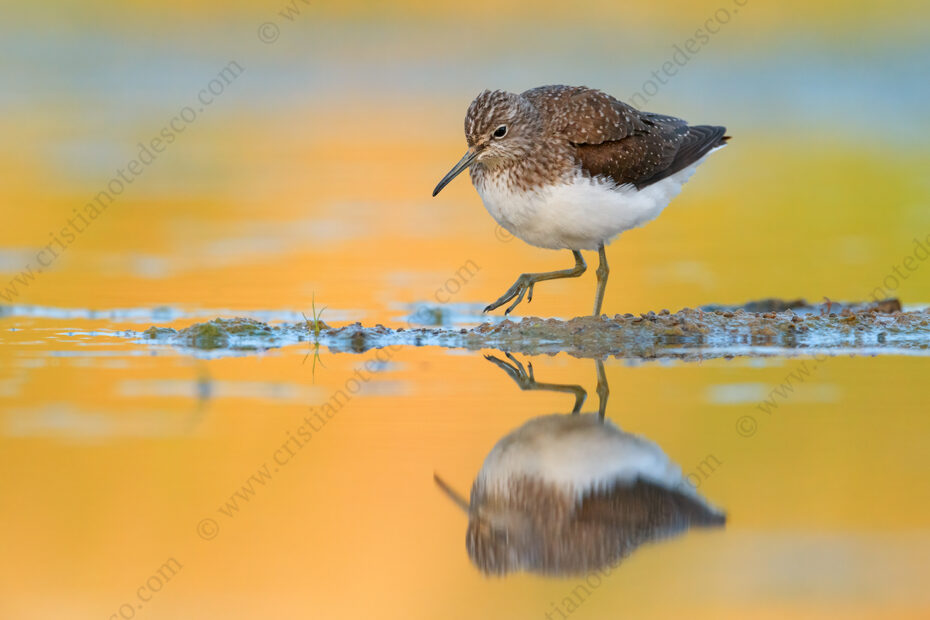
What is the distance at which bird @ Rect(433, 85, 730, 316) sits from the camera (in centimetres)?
880

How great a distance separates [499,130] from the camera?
8984 millimetres

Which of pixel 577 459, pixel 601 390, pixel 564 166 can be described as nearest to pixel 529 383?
pixel 601 390

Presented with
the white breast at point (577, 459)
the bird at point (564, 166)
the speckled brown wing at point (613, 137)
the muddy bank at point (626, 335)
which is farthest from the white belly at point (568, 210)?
the white breast at point (577, 459)

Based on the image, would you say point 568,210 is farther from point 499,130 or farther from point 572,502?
point 572,502

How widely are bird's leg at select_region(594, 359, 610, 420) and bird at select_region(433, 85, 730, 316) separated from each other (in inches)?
45.0

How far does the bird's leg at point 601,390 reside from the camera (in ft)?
22.9

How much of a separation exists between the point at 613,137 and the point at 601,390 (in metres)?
2.45

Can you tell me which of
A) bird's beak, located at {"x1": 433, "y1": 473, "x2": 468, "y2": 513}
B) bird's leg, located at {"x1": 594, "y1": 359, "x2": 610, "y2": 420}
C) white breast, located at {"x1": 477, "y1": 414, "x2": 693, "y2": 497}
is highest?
bird's leg, located at {"x1": 594, "y1": 359, "x2": 610, "y2": 420}

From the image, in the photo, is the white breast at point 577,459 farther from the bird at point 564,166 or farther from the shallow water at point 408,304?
the bird at point 564,166

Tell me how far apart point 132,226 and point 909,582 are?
35.2 feet

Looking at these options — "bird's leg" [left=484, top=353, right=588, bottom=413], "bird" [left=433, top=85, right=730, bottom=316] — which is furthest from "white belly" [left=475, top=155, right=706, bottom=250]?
"bird's leg" [left=484, top=353, right=588, bottom=413]

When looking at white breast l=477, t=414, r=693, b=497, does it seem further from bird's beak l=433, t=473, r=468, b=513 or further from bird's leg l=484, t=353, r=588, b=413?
bird's leg l=484, t=353, r=588, b=413

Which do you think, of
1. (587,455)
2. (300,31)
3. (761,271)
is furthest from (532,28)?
(587,455)

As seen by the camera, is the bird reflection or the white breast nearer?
the bird reflection
